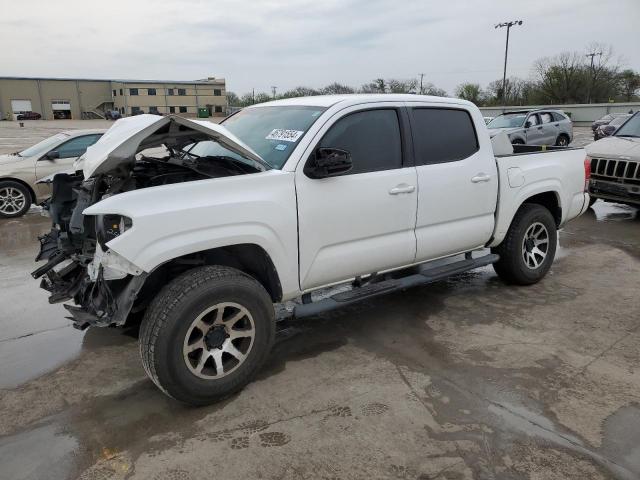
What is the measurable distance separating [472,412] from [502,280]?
265 cm

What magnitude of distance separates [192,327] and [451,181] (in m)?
2.54

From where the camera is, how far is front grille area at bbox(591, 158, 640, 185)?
320 inches

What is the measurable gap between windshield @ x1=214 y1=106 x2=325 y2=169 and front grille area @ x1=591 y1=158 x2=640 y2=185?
6.59 m

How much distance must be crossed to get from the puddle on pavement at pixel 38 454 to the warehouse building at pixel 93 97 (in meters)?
81.5

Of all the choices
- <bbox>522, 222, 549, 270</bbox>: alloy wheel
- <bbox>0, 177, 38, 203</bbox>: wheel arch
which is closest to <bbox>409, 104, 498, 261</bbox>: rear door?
<bbox>522, 222, 549, 270</bbox>: alloy wheel

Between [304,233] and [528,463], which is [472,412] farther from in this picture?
[304,233]

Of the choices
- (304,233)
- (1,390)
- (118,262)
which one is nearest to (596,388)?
(304,233)

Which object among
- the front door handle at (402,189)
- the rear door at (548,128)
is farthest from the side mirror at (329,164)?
the rear door at (548,128)

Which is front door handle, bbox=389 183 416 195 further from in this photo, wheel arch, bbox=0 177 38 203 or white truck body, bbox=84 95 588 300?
wheel arch, bbox=0 177 38 203

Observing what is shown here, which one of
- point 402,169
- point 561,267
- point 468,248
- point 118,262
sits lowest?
point 561,267

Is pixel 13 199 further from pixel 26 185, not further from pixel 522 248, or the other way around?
pixel 522 248

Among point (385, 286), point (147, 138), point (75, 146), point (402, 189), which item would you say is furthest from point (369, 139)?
point (75, 146)

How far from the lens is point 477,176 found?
459cm

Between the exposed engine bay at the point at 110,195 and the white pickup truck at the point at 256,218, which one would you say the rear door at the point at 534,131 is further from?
the exposed engine bay at the point at 110,195
